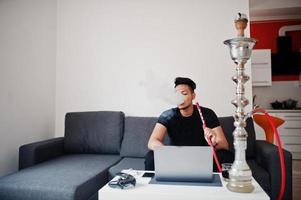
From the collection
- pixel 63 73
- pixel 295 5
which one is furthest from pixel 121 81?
pixel 295 5

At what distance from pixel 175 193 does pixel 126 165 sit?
3.35ft

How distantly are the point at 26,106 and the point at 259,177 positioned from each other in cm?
201

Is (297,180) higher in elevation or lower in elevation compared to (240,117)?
lower

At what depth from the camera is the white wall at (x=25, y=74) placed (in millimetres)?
1935

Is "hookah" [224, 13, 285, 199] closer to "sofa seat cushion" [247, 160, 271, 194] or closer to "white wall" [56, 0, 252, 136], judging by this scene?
"sofa seat cushion" [247, 160, 271, 194]

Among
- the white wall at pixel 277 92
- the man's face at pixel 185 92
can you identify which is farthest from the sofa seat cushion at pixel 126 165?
the white wall at pixel 277 92

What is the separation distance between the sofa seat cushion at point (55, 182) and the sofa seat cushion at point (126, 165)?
5cm

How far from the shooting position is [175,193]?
86cm

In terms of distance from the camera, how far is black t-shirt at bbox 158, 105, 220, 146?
1.63 m

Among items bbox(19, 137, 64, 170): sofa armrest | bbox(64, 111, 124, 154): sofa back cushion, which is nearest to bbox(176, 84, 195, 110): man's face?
bbox(64, 111, 124, 154): sofa back cushion

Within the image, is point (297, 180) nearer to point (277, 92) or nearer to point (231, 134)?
point (231, 134)

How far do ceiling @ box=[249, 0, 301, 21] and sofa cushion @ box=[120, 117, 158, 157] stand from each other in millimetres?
2686

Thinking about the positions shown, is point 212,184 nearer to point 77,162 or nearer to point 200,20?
point 77,162

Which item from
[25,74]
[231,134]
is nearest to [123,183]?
[231,134]
